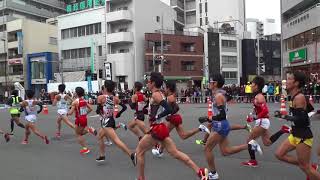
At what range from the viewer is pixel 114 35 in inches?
2120

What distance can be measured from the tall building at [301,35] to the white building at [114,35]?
1779 centimetres

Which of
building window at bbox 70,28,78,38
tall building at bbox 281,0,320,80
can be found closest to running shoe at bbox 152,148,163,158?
tall building at bbox 281,0,320,80

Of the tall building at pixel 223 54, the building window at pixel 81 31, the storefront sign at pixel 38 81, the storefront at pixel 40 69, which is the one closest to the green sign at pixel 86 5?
the building window at pixel 81 31

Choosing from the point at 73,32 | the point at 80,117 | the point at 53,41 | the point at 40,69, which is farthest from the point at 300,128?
the point at 53,41

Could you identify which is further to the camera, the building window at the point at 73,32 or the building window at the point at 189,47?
the building window at the point at 189,47

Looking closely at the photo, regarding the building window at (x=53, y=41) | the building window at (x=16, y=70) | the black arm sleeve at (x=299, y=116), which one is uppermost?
the building window at (x=53, y=41)

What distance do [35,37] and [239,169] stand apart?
61.0 meters

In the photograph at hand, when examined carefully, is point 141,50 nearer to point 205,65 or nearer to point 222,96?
point 205,65

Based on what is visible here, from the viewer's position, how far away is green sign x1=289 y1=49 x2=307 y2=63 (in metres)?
39.1

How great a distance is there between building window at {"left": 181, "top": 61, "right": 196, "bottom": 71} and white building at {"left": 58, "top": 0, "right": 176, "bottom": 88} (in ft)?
20.0

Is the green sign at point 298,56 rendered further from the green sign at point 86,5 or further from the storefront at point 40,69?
the storefront at point 40,69

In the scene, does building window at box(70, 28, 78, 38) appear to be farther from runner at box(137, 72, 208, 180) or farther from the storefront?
runner at box(137, 72, 208, 180)

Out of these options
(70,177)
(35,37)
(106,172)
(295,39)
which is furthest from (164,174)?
(35,37)

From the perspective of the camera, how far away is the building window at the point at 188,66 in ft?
190
